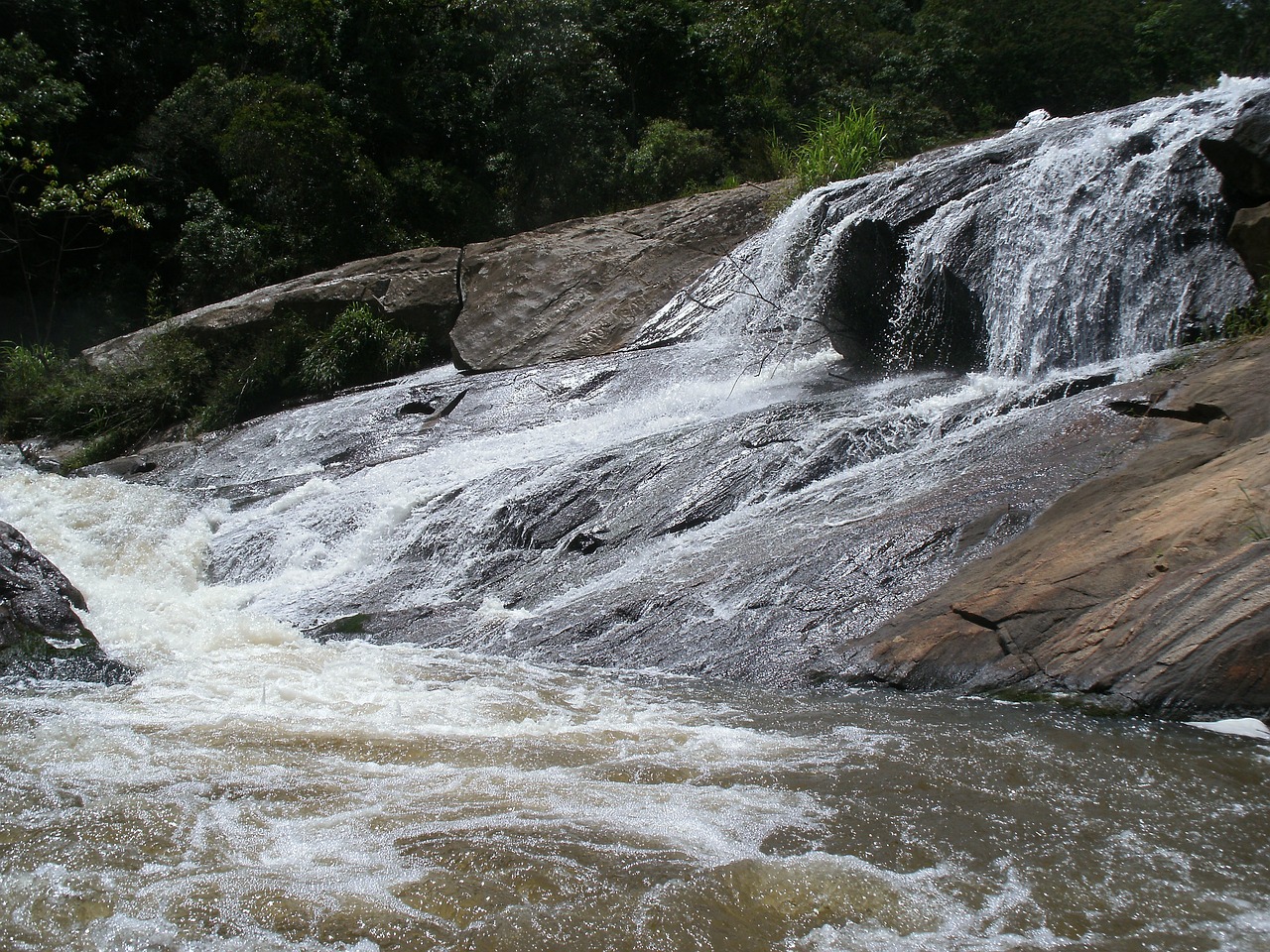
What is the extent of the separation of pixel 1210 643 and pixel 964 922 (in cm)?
201

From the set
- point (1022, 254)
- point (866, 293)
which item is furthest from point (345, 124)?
point (1022, 254)

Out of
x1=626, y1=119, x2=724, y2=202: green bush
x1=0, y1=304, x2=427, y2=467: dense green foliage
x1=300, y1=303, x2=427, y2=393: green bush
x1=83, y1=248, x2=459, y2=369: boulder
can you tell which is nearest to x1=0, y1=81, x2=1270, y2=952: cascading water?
x1=0, y1=304, x2=427, y2=467: dense green foliage

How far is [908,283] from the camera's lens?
30.8ft

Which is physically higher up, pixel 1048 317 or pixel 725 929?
pixel 1048 317

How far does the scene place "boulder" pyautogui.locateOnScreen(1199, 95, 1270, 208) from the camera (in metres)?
6.90

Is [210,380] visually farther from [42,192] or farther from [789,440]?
[789,440]

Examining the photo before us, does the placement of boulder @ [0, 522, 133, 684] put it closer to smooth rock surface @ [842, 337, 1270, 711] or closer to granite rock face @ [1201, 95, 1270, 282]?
smooth rock surface @ [842, 337, 1270, 711]

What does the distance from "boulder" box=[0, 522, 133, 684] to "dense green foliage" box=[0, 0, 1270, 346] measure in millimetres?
11252

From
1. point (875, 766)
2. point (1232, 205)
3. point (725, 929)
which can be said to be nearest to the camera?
point (725, 929)

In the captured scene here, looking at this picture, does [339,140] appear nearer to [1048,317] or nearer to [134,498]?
[134,498]

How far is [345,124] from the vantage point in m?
17.0

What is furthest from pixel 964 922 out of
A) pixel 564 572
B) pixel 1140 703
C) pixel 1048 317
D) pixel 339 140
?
pixel 339 140

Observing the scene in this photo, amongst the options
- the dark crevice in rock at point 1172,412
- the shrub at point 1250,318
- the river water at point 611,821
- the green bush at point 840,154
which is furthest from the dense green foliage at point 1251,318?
the green bush at point 840,154

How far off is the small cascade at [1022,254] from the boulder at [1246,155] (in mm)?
287
